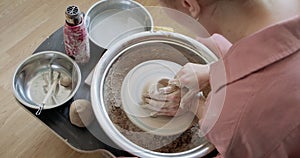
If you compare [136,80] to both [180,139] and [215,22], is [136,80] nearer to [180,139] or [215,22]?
[180,139]

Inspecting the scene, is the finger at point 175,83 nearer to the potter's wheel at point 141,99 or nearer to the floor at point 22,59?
the potter's wheel at point 141,99

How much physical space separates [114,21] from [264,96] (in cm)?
81

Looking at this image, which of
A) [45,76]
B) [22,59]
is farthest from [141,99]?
[22,59]

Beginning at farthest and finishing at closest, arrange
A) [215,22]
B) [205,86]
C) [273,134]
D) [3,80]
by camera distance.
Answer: [3,80], [205,86], [215,22], [273,134]

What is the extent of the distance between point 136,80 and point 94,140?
0.22m

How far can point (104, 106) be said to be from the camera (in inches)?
42.8

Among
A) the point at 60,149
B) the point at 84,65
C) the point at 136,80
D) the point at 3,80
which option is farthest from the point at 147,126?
the point at 3,80

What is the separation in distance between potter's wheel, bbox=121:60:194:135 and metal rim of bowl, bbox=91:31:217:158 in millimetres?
77

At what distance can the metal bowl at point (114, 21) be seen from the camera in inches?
53.5

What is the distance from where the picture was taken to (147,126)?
1116mm

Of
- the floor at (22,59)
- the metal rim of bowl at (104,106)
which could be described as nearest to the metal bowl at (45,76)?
the metal rim of bowl at (104,106)

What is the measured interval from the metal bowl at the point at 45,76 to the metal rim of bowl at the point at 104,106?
0.09 metres

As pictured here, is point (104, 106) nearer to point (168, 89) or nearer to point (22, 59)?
point (168, 89)

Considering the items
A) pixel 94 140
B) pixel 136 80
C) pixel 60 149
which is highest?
pixel 136 80
